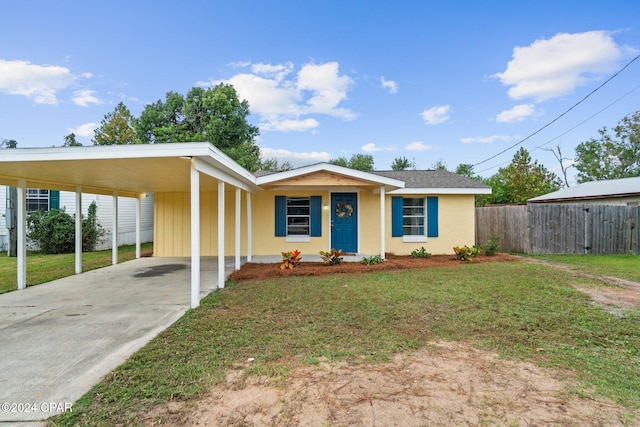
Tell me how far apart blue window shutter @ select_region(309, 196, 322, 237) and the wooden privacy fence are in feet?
24.5

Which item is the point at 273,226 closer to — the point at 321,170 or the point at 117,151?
the point at 321,170

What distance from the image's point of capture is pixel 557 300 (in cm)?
511

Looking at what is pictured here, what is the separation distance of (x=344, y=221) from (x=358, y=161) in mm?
23007

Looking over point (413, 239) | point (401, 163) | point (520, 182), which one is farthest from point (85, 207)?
point (401, 163)

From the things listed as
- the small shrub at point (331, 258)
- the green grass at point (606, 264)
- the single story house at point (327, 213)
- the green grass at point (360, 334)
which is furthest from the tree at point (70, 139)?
the green grass at point (606, 264)

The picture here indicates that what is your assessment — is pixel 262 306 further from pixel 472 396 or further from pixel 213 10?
pixel 213 10

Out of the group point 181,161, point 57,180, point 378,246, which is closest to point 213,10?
point 57,180

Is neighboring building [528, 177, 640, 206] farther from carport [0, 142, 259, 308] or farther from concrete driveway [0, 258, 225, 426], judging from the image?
concrete driveway [0, 258, 225, 426]

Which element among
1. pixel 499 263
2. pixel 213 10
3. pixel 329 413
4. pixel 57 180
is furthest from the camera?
pixel 213 10

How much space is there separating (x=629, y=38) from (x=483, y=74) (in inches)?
174

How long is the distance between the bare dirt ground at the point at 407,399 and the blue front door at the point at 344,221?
7.48 meters

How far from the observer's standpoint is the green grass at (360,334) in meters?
2.50

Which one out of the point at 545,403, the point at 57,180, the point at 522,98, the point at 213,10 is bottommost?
the point at 545,403

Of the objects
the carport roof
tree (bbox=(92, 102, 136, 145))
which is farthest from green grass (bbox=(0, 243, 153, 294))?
tree (bbox=(92, 102, 136, 145))
